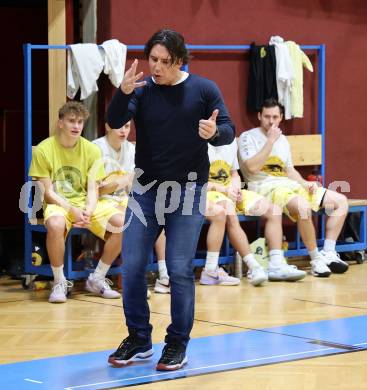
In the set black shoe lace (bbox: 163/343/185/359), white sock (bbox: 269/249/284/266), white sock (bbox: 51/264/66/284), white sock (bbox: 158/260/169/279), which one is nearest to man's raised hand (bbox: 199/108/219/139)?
black shoe lace (bbox: 163/343/185/359)

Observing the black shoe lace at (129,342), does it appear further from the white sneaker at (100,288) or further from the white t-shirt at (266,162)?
the white t-shirt at (266,162)

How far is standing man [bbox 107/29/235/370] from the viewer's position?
4.54 metres

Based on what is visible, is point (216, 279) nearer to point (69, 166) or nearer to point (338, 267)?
point (338, 267)

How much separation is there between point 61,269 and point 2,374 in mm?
2191

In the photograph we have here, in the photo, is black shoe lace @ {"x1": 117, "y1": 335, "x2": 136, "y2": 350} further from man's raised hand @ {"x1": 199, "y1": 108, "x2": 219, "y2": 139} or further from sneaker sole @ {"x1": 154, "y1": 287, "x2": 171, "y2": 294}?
sneaker sole @ {"x1": 154, "y1": 287, "x2": 171, "y2": 294}

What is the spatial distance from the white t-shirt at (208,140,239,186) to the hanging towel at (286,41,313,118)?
871 mm

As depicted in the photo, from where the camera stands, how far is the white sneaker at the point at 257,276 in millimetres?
7211

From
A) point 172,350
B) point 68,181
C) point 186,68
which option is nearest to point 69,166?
A: point 68,181

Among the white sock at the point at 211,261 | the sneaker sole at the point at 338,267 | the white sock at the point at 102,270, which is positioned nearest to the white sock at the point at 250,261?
the white sock at the point at 211,261

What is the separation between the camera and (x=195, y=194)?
15.1 ft

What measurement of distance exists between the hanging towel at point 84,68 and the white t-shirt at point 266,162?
4.37ft

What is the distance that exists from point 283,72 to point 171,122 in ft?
12.3

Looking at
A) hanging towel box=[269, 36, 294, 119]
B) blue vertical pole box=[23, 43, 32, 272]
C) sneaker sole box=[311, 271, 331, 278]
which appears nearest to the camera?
blue vertical pole box=[23, 43, 32, 272]

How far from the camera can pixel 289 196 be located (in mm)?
7797
